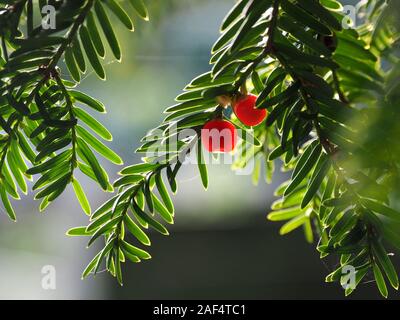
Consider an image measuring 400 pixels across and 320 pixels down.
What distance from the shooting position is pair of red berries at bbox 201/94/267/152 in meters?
0.41

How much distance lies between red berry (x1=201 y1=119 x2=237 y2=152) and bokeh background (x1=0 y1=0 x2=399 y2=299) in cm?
164

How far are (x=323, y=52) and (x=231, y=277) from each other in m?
2.12

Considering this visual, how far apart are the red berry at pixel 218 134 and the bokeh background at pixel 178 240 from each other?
5.39 feet

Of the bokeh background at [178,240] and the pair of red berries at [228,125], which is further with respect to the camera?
the bokeh background at [178,240]

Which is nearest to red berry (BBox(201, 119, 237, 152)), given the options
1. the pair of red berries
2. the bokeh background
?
the pair of red berries

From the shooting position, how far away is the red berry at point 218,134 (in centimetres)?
42

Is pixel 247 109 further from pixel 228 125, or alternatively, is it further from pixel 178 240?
pixel 178 240

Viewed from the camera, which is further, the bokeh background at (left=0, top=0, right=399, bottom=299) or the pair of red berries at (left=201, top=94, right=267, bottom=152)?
the bokeh background at (left=0, top=0, right=399, bottom=299)

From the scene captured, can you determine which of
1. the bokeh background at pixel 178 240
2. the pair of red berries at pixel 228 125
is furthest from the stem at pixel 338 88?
the bokeh background at pixel 178 240

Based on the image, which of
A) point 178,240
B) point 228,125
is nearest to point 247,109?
point 228,125

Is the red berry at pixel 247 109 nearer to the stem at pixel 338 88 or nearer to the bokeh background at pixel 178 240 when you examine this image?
the stem at pixel 338 88

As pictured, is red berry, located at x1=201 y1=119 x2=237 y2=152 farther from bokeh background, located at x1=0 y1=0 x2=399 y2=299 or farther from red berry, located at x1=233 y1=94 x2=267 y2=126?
bokeh background, located at x1=0 y1=0 x2=399 y2=299

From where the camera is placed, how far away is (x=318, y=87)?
1.25 ft

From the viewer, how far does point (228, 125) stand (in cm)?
42
